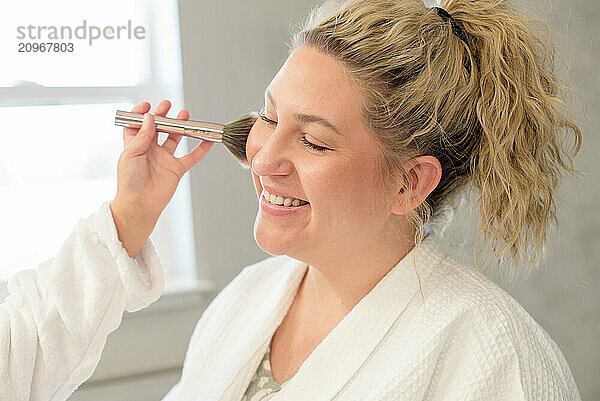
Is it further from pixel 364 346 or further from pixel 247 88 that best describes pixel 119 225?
pixel 247 88

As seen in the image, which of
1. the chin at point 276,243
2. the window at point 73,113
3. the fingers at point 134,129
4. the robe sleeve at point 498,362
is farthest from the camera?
the window at point 73,113

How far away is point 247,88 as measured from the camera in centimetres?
174

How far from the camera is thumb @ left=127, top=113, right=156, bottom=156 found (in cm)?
104

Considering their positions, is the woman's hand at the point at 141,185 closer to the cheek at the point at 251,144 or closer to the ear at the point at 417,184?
the cheek at the point at 251,144

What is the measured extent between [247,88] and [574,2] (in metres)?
0.96

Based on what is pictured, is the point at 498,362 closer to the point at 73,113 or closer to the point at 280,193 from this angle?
the point at 280,193

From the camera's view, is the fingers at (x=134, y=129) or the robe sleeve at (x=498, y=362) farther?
the fingers at (x=134, y=129)

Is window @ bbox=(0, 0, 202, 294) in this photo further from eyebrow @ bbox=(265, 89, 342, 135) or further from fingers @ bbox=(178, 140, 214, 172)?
eyebrow @ bbox=(265, 89, 342, 135)

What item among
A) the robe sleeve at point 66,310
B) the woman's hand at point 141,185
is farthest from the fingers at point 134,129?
the robe sleeve at point 66,310

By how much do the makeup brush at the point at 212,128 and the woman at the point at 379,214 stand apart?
3cm

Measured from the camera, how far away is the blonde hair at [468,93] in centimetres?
93

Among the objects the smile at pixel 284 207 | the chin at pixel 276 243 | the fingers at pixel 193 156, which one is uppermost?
the fingers at pixel 193 156

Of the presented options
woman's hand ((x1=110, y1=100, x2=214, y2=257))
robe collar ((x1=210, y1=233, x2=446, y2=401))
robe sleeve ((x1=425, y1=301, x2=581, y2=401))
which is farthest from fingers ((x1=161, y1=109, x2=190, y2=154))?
robe sleeve ((x1=425, y1=301, x2=581, y2=401))

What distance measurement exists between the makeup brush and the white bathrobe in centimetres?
15
